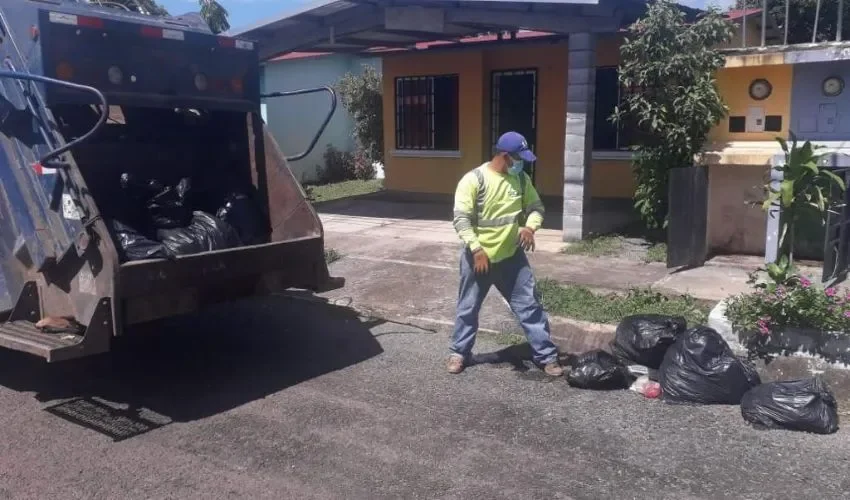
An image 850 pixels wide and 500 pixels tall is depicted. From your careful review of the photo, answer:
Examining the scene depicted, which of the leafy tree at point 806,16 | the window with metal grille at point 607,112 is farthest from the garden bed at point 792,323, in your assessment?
the leafy tree at point 806,16

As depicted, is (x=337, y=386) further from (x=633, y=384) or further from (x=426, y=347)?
(x=633, y=384)

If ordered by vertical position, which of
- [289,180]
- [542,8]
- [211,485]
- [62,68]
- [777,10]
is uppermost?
[777,10]

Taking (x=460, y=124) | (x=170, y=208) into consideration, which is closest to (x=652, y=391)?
(x=170, y=208)

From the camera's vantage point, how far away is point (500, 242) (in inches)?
209

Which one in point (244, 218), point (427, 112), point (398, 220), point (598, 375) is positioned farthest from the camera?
point (427, 112)

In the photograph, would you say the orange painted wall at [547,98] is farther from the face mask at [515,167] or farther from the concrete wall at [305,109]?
the face mask at [515,167]

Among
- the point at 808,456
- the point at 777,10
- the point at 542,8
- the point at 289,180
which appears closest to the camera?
the point at 808,456

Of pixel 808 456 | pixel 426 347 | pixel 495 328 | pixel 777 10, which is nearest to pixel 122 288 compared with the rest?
pixel 426 347

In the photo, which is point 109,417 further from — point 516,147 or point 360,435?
point 516,147

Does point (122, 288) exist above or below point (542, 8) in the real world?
below

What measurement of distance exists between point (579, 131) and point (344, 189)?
25.5ft

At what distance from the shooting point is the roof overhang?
29.8 ft

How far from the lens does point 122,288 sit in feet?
14.6

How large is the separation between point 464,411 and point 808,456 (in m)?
1.86
